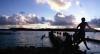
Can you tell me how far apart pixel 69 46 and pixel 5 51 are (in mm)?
5897

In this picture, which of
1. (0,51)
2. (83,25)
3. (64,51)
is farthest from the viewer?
(0,51)

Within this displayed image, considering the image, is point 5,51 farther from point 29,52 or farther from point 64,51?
point 64,51

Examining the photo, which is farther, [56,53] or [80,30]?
[56,53]

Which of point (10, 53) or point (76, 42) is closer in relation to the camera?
point (76, 42)

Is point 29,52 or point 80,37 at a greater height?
point 80,37

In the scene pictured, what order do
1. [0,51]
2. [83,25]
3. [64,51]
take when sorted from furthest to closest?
[0,51]
[64,51]
[83,25]

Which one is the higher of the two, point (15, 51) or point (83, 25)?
point (83, 25)

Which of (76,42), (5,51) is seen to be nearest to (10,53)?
(5,51)

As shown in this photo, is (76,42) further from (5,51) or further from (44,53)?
(5,51)

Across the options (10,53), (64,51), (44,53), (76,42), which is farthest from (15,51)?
(76,42)

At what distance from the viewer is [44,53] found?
1891 cm

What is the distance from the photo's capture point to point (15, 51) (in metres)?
19.2

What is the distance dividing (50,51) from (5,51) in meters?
4.18

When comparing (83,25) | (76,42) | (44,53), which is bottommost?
(44,53)
